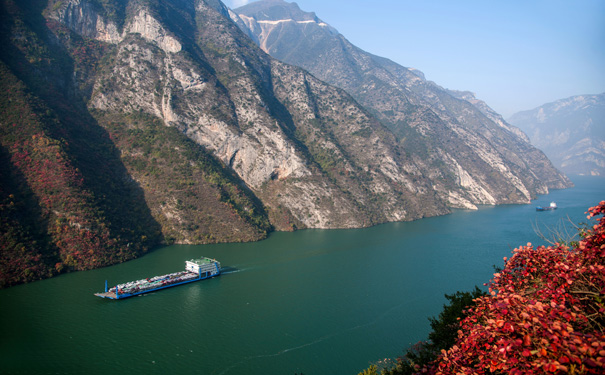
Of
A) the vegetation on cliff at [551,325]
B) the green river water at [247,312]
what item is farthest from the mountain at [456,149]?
the vegetation on cliff at [551,325]

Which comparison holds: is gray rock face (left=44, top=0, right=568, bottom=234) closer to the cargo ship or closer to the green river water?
the green river water

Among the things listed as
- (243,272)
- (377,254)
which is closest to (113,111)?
(243,272)

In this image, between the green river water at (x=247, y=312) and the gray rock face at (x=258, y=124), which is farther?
the gray rock face at (x=258, y=124)

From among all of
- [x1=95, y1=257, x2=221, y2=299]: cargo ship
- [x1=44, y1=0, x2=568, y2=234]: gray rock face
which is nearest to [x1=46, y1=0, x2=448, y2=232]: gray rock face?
[x1=44, y1=0, x2=568, y2=234]: gray rock face

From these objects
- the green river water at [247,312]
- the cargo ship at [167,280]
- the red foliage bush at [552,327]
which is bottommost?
the green river water at [247,312]

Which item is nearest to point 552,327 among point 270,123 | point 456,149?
point 270,123

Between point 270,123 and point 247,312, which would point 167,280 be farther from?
point 270,123

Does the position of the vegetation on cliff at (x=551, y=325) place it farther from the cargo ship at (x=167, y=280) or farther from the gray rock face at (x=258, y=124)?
the gray rock face at (x=258, y=124)
